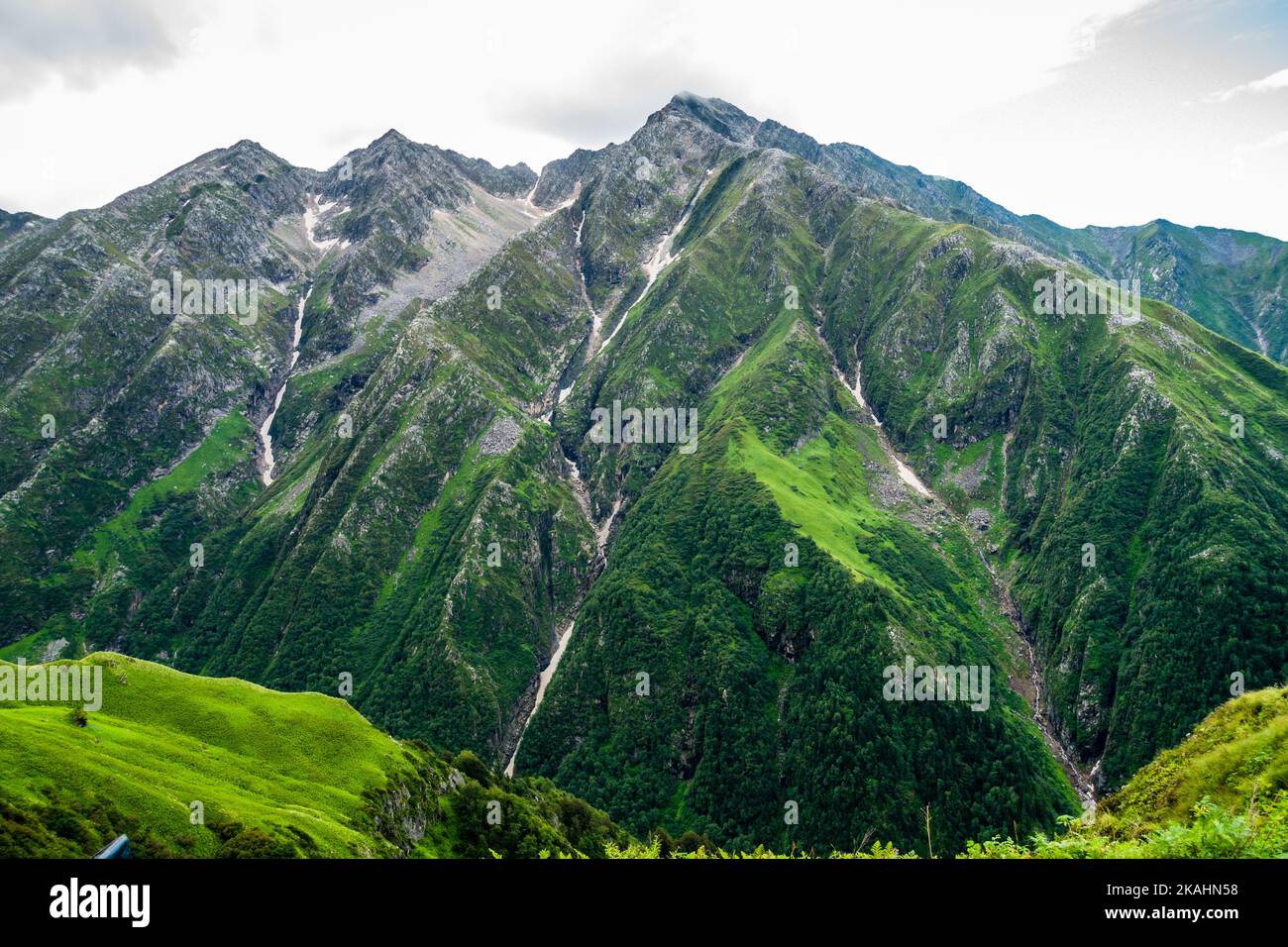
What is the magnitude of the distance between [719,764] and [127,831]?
15402 cm

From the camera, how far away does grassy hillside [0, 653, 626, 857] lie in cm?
4069

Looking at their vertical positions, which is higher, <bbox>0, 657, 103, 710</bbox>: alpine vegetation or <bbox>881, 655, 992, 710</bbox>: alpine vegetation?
<bbox>0, 657, 103, 710</bbox>: alpine vegetation

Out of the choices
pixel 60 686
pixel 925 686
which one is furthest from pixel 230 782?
pixel 925 686

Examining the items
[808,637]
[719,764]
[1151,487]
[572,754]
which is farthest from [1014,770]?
[572,754]

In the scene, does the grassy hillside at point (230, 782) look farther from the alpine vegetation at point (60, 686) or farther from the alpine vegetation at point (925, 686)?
the alpine vegetation at point (925, 686)

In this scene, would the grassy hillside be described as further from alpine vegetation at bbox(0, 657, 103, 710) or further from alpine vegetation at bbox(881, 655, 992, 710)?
alpine vegetation at bbox(881, 655, 992, 710)

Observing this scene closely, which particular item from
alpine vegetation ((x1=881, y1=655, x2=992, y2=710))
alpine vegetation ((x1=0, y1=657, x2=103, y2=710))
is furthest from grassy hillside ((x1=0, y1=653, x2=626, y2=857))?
alpine vegetation ((x1=881, y1=655, x2=992, y2=710))

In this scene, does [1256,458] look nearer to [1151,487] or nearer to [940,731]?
[1151,487]

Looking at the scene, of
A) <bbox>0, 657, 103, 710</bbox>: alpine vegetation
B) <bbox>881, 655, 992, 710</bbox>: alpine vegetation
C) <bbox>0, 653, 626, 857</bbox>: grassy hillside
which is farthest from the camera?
<bbox>881, 655, 992, 710</bbox>: alpine vegetation

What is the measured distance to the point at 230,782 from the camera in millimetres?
57625

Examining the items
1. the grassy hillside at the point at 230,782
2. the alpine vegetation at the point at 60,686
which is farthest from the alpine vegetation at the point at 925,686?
the alpine vegetation at the point at 60,686

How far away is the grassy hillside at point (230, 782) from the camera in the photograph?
40688mm

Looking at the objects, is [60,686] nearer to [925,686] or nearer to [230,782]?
[230,782]
